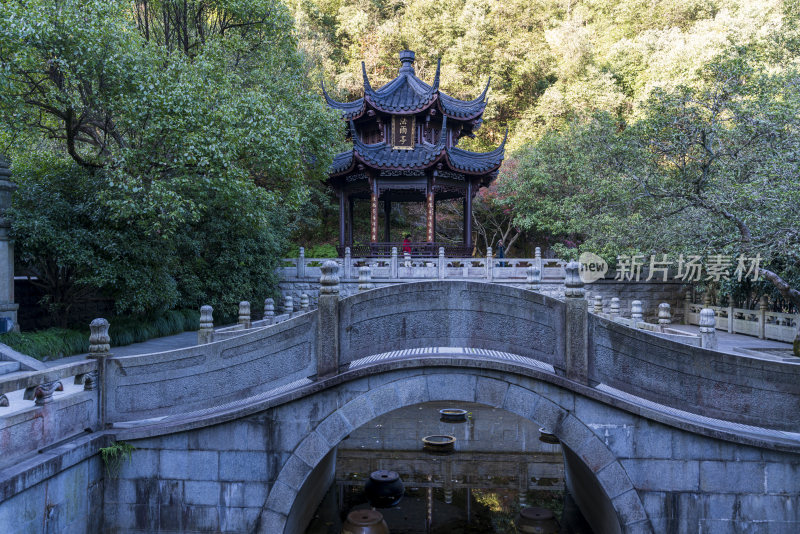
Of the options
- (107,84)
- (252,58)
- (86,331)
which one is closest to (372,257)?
(252,58)

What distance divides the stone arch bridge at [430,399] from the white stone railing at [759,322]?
1048 centimetres

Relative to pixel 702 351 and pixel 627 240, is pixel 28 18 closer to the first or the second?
pixel 702 351

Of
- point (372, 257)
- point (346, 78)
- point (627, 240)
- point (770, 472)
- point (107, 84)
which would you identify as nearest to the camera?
point (770, 472)

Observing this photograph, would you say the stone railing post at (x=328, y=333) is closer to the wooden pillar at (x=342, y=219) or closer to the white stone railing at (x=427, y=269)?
the white stone railing at (x=427, y=269)

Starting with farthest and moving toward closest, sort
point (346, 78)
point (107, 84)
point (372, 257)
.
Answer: point (346, 78) → point (372, 257) → point (107, 84)

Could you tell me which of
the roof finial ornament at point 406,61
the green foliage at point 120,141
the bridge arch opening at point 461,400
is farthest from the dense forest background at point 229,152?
the roof finial ornament at point 406,61

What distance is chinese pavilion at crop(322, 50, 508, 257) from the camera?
19812mm

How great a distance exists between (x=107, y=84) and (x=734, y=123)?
11.5 meters

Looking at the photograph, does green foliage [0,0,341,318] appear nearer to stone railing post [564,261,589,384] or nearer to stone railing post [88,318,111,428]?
stone railing post [88,318,111,428]

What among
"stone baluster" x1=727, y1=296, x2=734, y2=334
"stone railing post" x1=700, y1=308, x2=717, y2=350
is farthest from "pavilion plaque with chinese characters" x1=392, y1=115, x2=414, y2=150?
"stone railing post" x1=700, y1=308, x2=717, y2=350

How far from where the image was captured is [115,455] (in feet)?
16.8

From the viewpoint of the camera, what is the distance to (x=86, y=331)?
11281mm

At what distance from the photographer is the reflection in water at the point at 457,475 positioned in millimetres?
7176

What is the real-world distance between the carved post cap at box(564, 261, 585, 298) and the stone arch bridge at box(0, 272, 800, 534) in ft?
0.13
